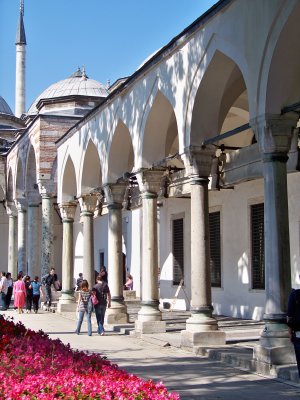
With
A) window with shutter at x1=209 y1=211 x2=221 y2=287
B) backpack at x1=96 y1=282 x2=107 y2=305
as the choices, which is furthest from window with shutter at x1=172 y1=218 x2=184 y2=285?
backpack at x1=96 y1=282 x2=107 y2=305

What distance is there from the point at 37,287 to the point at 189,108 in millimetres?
10063

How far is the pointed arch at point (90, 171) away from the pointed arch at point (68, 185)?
198cm

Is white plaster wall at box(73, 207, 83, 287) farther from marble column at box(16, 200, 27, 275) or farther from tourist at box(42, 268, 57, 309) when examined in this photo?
tourist at box(42, 268, 57, 309)

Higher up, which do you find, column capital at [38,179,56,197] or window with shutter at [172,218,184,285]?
column capital at [38,179,56,197]

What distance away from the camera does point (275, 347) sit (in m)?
8.52

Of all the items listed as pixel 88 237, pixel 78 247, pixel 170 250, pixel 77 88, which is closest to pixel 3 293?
pixel 88 237

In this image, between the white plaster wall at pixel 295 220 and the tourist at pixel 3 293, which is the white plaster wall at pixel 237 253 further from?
the tourist at pixel 3 293

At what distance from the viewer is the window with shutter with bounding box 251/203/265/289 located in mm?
14938

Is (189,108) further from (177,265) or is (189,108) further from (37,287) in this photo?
(37,287)

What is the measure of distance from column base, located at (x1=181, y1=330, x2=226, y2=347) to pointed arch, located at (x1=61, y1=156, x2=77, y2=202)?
9.77 meters

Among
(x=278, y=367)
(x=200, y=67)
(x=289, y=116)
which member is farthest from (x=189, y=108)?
(x=278, y=367)

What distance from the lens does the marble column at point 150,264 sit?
13.0 metres

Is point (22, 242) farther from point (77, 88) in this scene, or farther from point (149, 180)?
point (149, 180)

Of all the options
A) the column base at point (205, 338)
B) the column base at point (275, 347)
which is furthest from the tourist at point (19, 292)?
the column base at point (275, 347)
